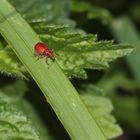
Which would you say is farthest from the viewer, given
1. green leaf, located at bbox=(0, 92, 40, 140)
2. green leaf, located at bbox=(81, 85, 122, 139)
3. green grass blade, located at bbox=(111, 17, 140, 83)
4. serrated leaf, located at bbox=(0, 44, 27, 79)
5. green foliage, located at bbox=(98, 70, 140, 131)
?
green foliage, located at bbox=(98, 70, 140, 131)

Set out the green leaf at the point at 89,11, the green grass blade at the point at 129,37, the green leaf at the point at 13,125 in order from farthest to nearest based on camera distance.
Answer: the green grass blade at the point at 129,37
the green leaf at the point at 89,11
the green leaf at the point at 13,125

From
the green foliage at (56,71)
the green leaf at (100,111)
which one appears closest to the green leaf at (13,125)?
the green foliage at (56,71)

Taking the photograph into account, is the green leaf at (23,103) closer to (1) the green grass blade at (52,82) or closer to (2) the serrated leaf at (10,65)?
(2) the serrated leaf at (10,65)

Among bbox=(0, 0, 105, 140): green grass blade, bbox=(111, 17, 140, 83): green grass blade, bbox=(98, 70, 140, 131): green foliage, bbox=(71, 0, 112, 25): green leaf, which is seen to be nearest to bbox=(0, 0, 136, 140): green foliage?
bbox=(0, 0, 105, 140): green grass blade

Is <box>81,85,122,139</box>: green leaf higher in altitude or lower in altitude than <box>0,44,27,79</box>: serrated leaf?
lower

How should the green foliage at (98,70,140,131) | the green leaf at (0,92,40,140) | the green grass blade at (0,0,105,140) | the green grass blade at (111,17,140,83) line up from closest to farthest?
the green grass blade at (0,0,105,140)
the green leaf at (0,92,40,140)
the green grass blade at (111,17,140,83)
the green foliage at (98,70,140,131)

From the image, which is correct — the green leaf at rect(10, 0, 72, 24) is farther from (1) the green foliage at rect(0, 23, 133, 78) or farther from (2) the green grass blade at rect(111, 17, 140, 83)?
(2) the green grass blade at rect(111, 17, 140, 83)

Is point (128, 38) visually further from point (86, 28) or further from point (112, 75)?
point (86, 28)
